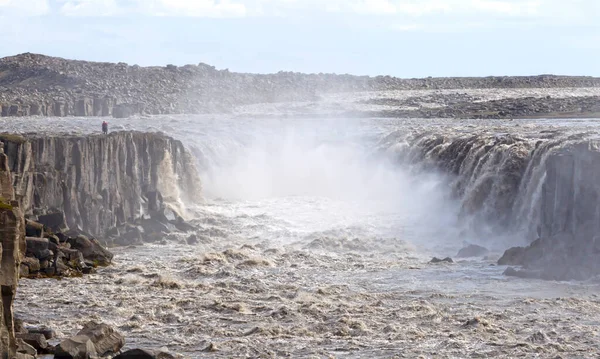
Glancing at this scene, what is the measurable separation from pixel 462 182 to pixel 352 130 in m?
33.1

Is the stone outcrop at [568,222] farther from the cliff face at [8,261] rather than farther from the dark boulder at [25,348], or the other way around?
the cliff face at [8,261]

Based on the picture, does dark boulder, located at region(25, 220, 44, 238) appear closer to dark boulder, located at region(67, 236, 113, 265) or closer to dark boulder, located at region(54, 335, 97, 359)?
dark boulder, located at region(67, 236, 113, 265)

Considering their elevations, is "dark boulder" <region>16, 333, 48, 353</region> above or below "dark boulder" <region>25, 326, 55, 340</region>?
above

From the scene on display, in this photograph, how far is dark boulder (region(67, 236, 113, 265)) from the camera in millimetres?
39250

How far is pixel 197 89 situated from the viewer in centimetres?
12962

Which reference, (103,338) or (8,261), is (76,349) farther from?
(8,261)

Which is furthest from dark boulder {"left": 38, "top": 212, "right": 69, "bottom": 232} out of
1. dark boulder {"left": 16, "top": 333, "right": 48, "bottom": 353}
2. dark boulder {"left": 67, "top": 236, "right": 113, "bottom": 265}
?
dark boulder {"left": 16, "top": 333, "right": 48, "bottom": 353}

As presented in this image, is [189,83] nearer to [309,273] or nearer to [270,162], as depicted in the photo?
[270,162]

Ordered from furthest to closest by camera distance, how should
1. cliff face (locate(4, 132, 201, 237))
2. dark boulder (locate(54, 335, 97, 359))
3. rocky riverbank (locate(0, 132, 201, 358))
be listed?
cliff face (locate(4, 132, 201, 237)) → rocky riverbank (locate(0, 132, 201, 358)) → dark boulder (locate(54, 335, 97, 359))

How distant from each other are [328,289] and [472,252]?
943cm

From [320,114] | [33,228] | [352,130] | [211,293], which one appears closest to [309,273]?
[211,293]

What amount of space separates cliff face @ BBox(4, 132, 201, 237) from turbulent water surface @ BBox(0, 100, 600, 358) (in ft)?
8.96

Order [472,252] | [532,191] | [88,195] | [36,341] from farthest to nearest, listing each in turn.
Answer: [532,191]
[88,195]
[472,252]
[36,341]

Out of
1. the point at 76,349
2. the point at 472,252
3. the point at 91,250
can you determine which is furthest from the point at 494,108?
the point at 76,349
